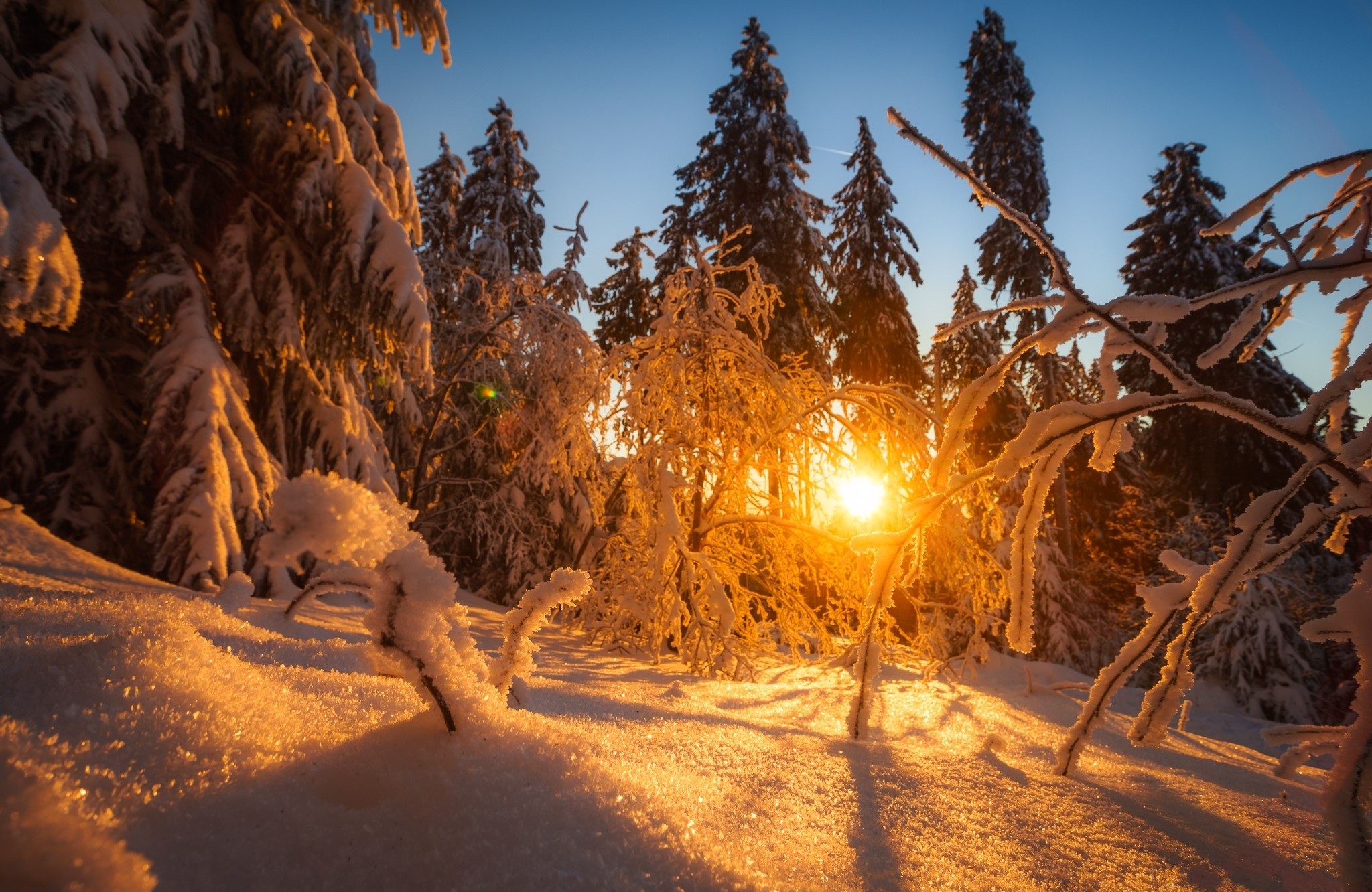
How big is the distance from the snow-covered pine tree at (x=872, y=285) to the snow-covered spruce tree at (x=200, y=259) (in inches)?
435

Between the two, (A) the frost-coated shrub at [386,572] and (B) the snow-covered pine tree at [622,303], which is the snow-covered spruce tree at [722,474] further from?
(B) the snow-covered pine tree at [622,303]

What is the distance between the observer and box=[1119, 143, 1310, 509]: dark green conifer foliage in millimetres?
12727

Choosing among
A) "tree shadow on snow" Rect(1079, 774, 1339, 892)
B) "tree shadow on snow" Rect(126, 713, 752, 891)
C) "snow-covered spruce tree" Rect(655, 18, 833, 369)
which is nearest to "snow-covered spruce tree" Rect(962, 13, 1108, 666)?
"snow-covered spruce tree" Rect(655, 18, 833, 369)

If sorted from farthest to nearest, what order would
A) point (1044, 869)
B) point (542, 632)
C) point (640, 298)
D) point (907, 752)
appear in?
point (640, 298), point (542, 632), point (907, 752), point (1044, 869)

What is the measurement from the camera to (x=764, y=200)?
12961 millimetres

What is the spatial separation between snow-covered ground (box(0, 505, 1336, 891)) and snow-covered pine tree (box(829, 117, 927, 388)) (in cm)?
1291

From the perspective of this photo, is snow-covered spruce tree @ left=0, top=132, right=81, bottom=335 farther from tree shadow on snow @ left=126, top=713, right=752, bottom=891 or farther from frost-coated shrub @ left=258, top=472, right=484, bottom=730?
tree shadow on snow @ left=126, top=713, right=752, bottom=891

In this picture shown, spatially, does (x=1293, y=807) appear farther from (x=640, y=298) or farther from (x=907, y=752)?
(x=640, y=298)

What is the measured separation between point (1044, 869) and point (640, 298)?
1303 cm

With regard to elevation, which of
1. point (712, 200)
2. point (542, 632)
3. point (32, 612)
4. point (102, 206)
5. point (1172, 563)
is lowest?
point (542, 632)

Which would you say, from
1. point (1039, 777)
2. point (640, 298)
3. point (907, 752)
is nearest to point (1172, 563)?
point (1039, 777)

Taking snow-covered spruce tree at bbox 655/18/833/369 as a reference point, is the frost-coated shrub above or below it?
below

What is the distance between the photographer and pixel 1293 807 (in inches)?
66.8

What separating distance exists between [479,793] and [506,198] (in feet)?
57.0
